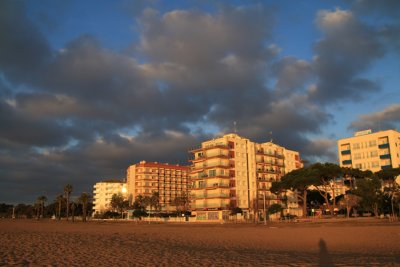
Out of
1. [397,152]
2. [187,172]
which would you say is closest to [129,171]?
[187,172]

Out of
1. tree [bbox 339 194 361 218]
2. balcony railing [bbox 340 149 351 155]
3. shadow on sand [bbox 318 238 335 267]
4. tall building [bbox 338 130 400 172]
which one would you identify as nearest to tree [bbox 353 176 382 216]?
tree [bbox 339 194 361 218]

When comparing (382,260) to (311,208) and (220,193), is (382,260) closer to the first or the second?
(220,193)

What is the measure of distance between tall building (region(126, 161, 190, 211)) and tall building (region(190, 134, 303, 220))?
5172cm

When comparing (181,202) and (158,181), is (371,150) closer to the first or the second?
(181,202)

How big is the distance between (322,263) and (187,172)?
164 metres

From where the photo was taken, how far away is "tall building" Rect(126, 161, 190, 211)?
161250mm

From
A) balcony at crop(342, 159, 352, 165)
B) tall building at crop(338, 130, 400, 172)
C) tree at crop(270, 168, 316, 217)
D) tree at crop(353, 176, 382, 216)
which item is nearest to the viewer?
tree at crop(353, 176, 382, 216)

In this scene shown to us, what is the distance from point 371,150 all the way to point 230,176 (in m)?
43.2

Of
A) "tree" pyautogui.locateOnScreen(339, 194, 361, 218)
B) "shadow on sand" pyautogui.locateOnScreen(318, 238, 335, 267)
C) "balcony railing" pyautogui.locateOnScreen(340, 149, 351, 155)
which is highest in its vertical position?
"balcony railing" pyautogui.locateOnScreen(340, 149, 351, 155)

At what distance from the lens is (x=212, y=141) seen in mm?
111312

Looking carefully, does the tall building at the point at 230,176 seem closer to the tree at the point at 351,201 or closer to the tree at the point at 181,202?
the tree at the point at 351,201

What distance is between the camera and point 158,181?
165500 millimetres

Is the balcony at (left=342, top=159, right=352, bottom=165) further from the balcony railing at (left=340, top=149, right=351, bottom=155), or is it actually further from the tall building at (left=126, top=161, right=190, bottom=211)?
the tall building at (left=126, top=161, right=190, bottom=211)

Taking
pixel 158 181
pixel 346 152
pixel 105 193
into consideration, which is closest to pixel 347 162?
pixel 346 152
